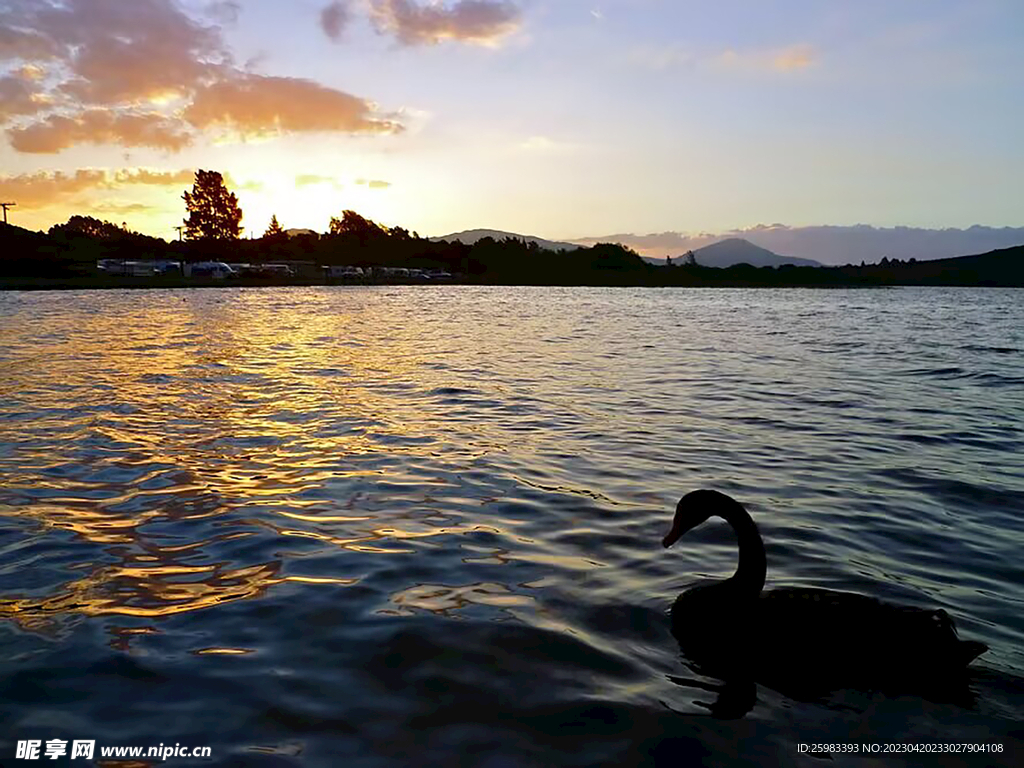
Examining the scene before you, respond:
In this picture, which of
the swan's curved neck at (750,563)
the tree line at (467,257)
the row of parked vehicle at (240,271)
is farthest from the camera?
the tree line at (467,257)

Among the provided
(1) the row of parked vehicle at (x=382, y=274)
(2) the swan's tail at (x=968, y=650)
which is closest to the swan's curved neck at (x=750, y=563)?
(2) the swan's tail at (x=968, y=650)

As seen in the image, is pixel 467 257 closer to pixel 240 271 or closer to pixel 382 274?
pixel 382 274

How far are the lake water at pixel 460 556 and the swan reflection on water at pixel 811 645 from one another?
5.1 inches

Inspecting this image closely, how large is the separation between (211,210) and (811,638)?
607ft

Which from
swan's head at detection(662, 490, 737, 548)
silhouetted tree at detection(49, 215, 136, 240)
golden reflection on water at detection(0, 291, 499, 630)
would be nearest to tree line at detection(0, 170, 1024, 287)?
silhouetted tree at detection(49, 215, 136, 240)

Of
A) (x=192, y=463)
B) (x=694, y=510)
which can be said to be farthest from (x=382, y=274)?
(x=694, y=510)

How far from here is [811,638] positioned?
527 cm

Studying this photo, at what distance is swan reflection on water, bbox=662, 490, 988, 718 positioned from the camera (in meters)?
5.09

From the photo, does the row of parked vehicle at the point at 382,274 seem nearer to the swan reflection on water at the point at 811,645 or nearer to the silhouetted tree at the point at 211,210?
the silhouetted tree at the point at 211,210

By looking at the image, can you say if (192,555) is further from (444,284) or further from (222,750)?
(444,284)

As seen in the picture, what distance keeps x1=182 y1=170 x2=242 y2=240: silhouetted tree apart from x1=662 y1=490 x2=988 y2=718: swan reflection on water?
184 m

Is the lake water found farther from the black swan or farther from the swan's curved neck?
the swan's curved neck

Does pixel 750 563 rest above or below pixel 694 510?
below

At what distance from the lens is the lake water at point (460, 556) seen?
15.2 feet
